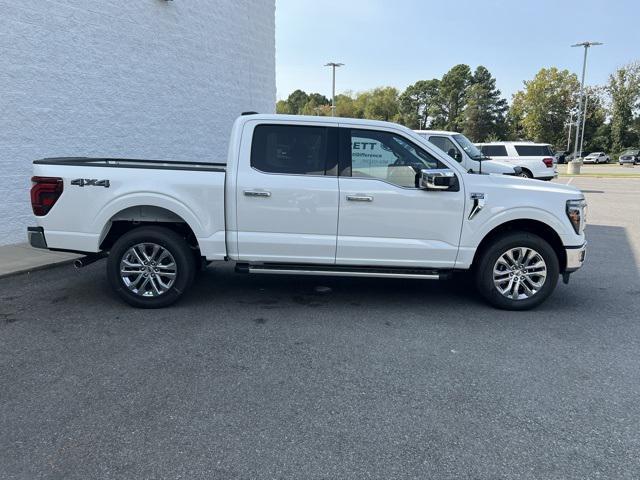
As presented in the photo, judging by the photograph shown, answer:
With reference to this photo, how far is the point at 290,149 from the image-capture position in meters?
5.13

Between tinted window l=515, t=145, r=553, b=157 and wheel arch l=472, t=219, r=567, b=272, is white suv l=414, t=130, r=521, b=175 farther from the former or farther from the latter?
wheel arch l=472, t=219, r=567, b=272

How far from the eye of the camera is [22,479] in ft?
8.23

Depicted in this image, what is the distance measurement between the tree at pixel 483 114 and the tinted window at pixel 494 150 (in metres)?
58.2

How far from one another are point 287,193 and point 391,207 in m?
1.12

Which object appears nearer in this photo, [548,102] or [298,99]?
[548,102]

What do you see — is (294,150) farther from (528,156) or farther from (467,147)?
(528,156)

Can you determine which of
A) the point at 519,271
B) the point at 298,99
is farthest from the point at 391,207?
the point at 298,99

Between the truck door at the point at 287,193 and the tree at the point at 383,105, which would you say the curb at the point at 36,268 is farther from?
the tree at the point at 383,105

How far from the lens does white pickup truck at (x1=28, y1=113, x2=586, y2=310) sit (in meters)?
4.97

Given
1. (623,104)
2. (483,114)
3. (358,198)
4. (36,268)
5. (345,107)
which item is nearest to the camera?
(358,198)

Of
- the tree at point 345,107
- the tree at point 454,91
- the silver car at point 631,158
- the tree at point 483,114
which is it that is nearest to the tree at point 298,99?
the tree at point 345,107

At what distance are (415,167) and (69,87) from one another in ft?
21.3

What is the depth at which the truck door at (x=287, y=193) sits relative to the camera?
16.3 ft

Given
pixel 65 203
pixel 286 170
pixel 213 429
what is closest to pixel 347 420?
pixel 213 429
